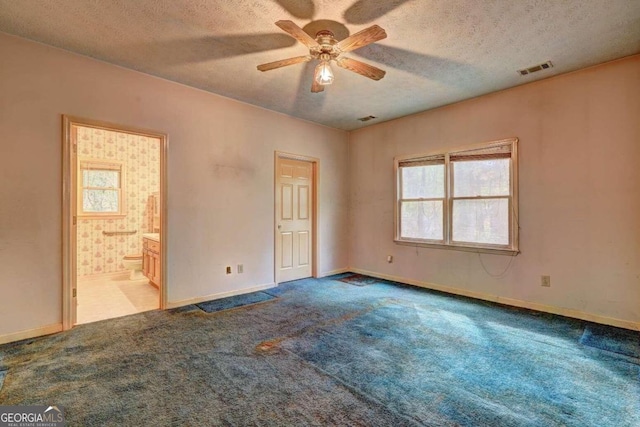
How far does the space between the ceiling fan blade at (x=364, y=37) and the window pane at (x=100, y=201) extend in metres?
5.37

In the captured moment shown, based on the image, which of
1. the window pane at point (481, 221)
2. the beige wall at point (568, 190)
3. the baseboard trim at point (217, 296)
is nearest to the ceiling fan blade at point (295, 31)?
the beige wall at point (568, 190)

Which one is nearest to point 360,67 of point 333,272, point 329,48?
point 329,48

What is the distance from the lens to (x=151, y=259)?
4.76m

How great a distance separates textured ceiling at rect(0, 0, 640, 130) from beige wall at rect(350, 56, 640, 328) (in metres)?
0.30

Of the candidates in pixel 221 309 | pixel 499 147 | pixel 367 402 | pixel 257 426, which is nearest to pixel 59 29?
pixel 221 309

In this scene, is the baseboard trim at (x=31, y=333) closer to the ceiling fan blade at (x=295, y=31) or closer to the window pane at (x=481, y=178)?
the ceiling fan blade at (x=295, y=31)

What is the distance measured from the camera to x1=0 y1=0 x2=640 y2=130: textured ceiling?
7.62ft

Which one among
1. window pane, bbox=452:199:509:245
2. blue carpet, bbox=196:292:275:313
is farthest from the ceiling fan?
blue carpet, bbox=196:292:275:313

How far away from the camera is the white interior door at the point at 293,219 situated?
4980 millimetres

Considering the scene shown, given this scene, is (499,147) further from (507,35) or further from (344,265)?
(344,265)

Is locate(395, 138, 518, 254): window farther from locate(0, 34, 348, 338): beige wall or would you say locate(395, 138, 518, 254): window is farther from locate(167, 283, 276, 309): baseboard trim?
locate(167, 283, 276, 309): baseboard trim

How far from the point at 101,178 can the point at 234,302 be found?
12.7ft

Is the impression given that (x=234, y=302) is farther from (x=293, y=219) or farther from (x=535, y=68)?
(x=535, y=68)

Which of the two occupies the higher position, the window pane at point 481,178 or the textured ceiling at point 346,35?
the textured ceiling at point 346,35
